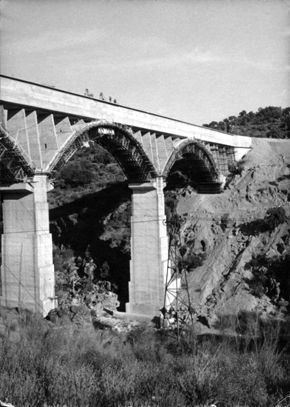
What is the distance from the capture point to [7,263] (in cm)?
2355

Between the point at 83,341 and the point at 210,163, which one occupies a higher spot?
the point at 210,163

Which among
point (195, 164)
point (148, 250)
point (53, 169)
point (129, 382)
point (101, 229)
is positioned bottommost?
point (129, 382)

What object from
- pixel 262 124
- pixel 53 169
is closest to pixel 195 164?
pixel 53 169

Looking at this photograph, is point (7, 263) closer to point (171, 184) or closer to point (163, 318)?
point (163, 318)

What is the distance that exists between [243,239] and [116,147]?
14.8 metres

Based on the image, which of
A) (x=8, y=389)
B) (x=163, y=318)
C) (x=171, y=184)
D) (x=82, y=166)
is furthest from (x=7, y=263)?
(x=82, y=166)

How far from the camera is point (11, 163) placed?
21891mm

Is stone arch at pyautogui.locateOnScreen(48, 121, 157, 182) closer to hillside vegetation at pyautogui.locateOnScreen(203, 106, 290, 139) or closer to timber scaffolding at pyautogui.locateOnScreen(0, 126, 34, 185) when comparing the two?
timber scaffolding at pyautogui.locateOnScreen(0, 126, 34, 185)

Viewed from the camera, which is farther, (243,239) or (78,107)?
(243,239)

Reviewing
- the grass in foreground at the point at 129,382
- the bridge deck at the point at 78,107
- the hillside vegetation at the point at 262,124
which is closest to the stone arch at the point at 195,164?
the bridge deck at the point at 78,107

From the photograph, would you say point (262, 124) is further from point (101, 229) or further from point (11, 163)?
point (11, 163)

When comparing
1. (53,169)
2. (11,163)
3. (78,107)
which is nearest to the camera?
(11,163)

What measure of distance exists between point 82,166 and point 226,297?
37.3 m

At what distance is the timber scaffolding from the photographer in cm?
2080
